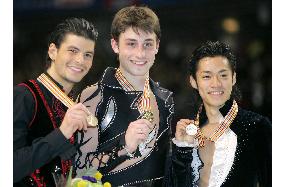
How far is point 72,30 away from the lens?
1.97 m

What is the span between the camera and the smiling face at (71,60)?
193 centimetres

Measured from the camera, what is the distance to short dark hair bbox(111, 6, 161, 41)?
1994mm

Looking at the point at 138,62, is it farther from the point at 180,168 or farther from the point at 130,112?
the point at 180,168

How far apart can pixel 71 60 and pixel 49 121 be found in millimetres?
273

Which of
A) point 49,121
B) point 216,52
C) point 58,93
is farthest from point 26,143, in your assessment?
point 216,52

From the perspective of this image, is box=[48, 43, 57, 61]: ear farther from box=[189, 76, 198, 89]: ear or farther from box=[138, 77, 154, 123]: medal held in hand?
box=[189, 76, 198, 89]: ear

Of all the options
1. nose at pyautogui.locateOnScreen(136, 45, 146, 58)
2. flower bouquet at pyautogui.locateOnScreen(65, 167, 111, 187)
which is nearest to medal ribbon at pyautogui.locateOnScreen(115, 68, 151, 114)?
nose at pyautogui.locateOnScreen(136, 45, 146, 58)

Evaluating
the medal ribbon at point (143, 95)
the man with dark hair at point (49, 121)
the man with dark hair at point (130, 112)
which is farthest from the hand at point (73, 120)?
the medal ribbon at point (143, 95)

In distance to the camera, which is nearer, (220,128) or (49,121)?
(49,121)

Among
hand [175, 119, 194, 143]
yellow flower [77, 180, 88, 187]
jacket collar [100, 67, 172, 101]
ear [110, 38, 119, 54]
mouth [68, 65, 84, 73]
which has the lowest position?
yellow flower [77, 180, 88, 187]

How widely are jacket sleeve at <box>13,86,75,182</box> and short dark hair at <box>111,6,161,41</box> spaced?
47 centimetres
